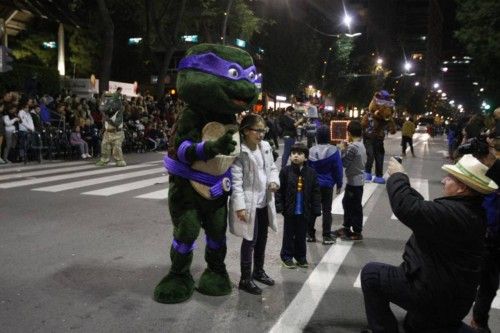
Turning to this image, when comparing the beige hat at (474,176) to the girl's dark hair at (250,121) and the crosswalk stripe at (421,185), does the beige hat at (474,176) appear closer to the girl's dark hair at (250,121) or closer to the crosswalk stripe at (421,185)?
the girl's dark hair at (250,121)

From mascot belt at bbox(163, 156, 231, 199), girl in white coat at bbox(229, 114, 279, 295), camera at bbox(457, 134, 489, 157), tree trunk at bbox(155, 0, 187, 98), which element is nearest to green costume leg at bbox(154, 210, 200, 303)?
mascot belt at bbox(163, 156, 231, 199)

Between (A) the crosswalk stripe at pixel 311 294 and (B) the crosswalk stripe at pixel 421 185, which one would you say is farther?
(B) the crosswalk stripe at pixel 421 185

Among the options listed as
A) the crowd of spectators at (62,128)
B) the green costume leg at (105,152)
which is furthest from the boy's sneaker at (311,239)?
the green costume leg at (105,152)

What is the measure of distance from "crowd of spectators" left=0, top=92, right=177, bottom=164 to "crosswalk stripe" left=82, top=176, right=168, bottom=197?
1.21 meters

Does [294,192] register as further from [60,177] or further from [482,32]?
[482,32]

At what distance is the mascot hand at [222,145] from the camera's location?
425cm

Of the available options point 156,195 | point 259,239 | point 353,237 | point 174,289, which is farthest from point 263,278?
point 156,195

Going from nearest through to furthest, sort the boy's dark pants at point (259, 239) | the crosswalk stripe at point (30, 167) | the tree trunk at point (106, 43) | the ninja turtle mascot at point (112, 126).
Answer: the boy's dark pants at point (259, 239)
the crosswalk stripe at point (30, 167)
the ninja turtle mascot at point (112, 126)
the tree trunk at point (106, 43)

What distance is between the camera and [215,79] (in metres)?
4.59

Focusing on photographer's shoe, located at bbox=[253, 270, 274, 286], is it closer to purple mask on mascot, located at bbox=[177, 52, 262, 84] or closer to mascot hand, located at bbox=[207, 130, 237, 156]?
mascot hand, located at bbox=[207, 130, 237, 156]

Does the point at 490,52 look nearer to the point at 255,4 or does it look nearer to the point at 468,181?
the point at 468,181

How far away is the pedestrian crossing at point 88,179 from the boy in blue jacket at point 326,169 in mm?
3804

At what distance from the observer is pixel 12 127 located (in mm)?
14234

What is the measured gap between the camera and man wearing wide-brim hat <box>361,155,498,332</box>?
3068 mm
